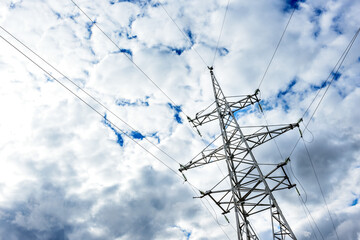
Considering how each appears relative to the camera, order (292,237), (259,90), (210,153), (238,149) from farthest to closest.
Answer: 1. (259,90)
2. (210,153)
3. (238,149)
4. (292,237)

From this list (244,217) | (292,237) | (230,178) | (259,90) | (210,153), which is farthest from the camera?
(259,90)

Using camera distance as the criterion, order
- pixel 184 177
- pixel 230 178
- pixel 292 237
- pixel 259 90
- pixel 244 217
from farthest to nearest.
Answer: pixel 259 90 → pixel 184 177 → pixel 230 178 → pixel 244 217 → pixel 292 237

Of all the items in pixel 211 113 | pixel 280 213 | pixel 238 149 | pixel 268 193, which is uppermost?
pixel 211 113

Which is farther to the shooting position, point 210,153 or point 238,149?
point 210,153

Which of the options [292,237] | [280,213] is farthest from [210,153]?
[292,237]

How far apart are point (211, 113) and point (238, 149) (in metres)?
4.29

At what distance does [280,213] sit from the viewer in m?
7.77

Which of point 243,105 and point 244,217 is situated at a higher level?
point 243,105

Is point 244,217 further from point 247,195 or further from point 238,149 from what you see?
point 238,149

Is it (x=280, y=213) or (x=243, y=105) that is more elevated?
(x=243, y=105)

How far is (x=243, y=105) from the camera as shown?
13961mm

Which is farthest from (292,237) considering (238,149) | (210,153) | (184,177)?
(184,177)

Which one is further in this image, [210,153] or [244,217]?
[210,153]

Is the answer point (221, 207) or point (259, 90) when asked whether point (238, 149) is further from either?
point (259, 90)
